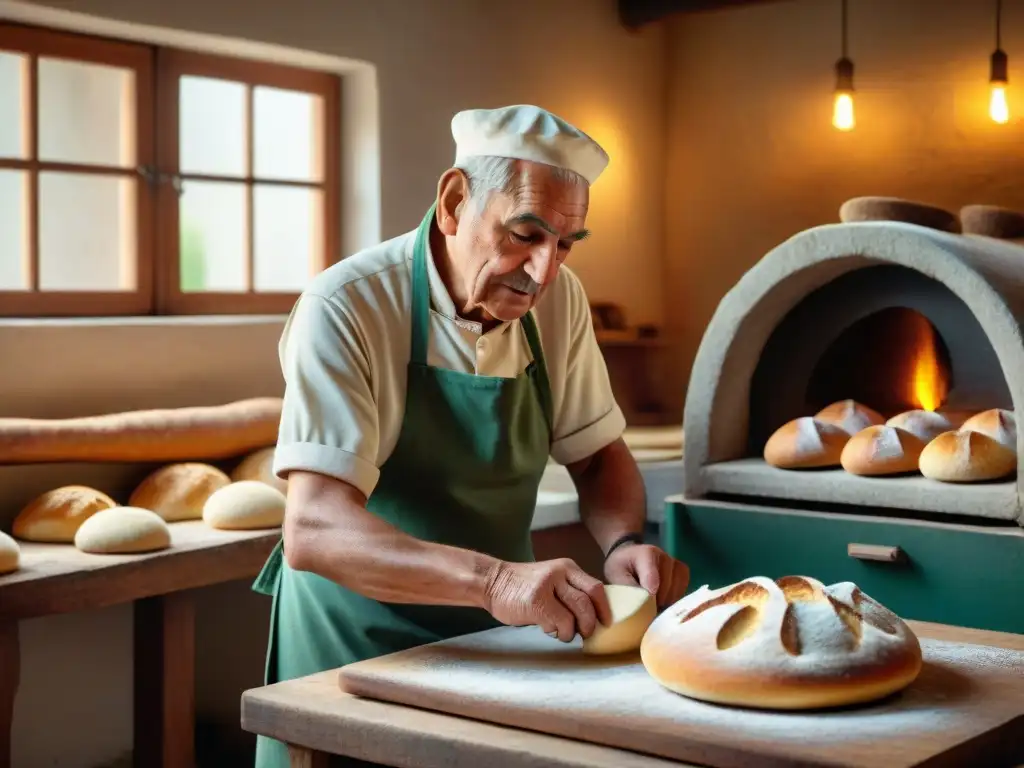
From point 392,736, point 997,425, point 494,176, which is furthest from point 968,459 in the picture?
point 392,736

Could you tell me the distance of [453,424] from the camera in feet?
6.60

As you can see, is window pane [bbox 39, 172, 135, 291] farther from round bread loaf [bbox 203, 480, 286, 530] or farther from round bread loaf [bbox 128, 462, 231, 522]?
round bread loaf [bbox 203, 480, 286, 530]

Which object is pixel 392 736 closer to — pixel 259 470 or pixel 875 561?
pixel 875 561

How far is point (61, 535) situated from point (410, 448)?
4.83ft

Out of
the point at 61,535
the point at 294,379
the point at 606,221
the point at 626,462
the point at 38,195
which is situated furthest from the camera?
the point at 606,221

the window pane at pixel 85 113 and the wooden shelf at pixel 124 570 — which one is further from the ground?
the window pane at pixel 85 113

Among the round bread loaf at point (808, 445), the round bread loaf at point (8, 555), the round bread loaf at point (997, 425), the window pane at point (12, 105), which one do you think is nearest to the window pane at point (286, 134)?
the window pane at point (12, 105)

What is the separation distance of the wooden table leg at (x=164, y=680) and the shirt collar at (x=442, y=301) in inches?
57.2

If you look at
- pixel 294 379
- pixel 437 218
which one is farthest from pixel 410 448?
pixel 437 218

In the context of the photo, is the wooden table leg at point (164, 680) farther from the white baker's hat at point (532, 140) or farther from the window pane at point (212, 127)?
the white baker's hat at point (532, 140)

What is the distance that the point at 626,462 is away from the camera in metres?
2.25

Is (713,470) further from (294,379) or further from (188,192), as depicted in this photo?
(188,192)

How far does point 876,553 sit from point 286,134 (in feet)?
7.90

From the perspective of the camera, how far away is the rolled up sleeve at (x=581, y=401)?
2.21 meters
